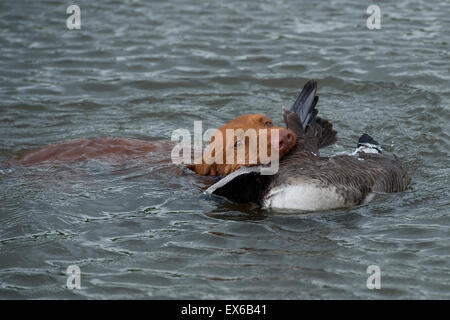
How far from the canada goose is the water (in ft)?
0.47

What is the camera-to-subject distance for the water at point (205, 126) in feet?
18.6

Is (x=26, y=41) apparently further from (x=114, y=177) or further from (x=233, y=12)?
(x=114, y=177)

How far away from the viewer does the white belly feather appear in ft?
21.1

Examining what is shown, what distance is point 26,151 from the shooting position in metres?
8.63

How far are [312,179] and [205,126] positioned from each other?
322 centimetres

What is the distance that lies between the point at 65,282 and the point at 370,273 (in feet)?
7.30

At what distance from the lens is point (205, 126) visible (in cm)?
945

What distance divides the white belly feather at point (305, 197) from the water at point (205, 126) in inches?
4.3
